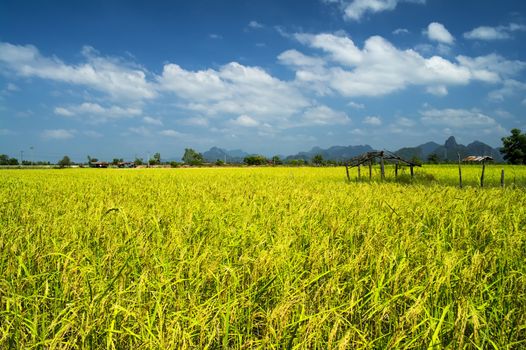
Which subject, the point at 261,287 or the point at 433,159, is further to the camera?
the point at 433,159

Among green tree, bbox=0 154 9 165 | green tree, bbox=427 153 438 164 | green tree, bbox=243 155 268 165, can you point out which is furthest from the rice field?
green tree, bbox=0 154 9 165

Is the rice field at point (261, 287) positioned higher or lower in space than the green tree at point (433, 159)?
lower

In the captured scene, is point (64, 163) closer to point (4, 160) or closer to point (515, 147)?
point (4, 160)

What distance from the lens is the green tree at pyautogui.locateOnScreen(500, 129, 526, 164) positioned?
6421cm

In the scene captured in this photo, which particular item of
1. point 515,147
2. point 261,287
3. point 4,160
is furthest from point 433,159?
point 4,160

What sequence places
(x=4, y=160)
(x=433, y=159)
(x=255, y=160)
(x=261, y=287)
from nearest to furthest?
(x=261, y=287) < (x=433, y=159) < (x=255, y=160) < (x=4, y=160)

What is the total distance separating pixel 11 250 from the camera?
9.16ft

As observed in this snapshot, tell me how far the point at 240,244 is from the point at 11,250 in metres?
2.05

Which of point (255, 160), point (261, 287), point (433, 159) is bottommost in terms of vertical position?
point (261, 287)

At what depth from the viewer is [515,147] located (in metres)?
66.1

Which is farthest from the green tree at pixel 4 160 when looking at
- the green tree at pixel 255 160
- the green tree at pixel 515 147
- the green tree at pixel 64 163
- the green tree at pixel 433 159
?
the green tree at pixel 515 147

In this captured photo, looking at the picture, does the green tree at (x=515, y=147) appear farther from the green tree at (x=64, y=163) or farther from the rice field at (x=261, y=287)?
the green tree at (x=64, y=163)

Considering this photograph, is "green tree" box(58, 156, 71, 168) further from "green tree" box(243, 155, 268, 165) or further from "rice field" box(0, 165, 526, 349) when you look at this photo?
"rice field" box(0, 165, 526, 349)

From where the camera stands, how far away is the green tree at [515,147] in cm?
6421
